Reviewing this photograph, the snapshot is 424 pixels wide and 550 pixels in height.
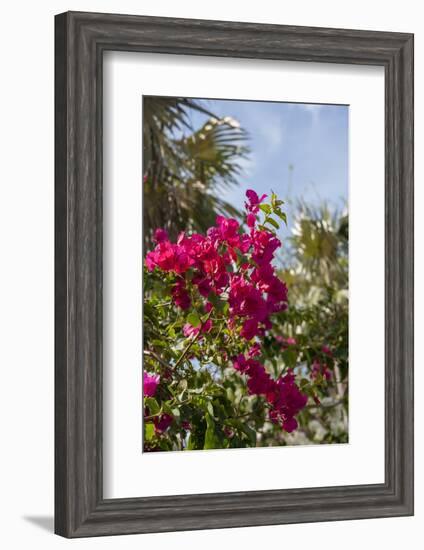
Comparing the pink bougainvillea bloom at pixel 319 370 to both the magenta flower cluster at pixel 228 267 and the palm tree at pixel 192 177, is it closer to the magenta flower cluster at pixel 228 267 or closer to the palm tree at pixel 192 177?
the palm tree at pixel 192 177

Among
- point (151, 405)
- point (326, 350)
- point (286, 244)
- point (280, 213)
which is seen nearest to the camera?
point (151, 405)

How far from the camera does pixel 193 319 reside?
200 cm

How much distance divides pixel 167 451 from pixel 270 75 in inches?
25.0

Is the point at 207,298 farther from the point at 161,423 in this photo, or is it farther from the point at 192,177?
the point at 192,177

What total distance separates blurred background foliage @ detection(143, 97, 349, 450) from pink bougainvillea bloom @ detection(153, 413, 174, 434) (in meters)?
0.40

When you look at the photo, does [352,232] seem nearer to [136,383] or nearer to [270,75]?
[270,75]

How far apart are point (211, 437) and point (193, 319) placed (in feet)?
0.68

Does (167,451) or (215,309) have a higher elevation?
(215,309)

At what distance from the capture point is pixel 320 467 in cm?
193

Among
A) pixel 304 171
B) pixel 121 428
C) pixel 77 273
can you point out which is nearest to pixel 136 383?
pixel 121 428

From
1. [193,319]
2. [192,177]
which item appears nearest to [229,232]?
[193,319]

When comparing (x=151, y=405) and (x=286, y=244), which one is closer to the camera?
(x=151, y=405)

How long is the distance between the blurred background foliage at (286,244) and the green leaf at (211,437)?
1.16 ft

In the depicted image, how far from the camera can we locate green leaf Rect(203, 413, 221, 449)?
6.32ft
